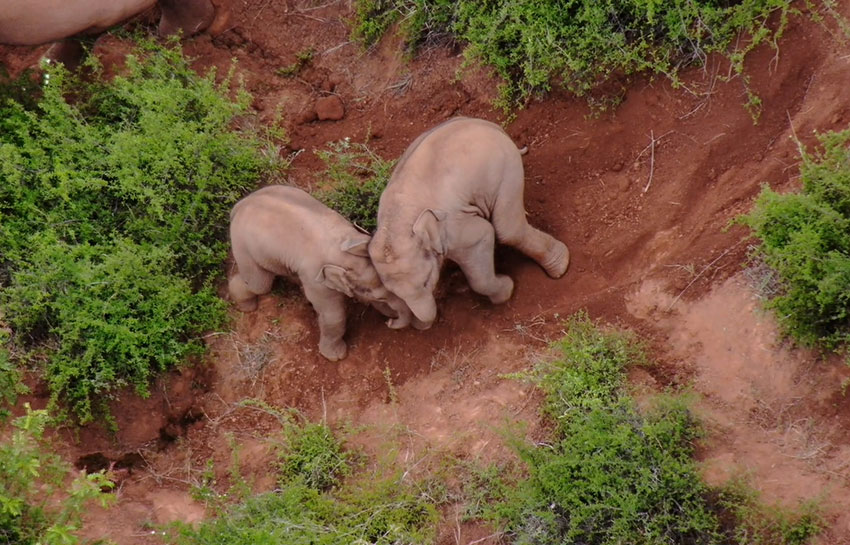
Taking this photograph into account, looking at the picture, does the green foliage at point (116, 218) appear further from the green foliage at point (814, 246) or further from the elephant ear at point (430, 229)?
the green foliage at point (814, 246)

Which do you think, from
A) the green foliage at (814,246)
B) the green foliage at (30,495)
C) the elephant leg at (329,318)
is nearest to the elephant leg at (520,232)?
the elephant leg at (329,318)

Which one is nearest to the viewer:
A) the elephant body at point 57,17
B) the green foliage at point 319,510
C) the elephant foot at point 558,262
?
the green foliage at point 319,510

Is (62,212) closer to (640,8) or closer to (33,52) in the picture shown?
(33,52)

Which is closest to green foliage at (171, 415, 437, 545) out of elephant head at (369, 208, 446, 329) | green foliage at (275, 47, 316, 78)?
elephant head at (369, 208, 446, 329)

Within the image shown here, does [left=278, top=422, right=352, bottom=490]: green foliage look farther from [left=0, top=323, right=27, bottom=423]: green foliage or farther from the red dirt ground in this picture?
[left=0, top=323, right=27, bottom=423]: green foliage

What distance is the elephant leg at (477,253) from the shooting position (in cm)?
681

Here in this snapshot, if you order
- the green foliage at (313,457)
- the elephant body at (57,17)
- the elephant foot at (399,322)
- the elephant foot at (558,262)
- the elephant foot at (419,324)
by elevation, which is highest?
the elephant body at (57,17)

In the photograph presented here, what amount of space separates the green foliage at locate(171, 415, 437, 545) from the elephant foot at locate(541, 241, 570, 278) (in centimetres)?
226

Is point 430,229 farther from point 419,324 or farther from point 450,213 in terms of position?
point 419,324

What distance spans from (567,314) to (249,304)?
2954 millimetres

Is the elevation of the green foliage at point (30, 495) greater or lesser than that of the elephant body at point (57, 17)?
lesser

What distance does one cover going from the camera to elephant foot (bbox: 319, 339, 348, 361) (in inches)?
295

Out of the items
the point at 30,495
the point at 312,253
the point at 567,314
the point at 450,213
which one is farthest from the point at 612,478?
the point at 30,495

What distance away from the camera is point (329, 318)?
283 inches
